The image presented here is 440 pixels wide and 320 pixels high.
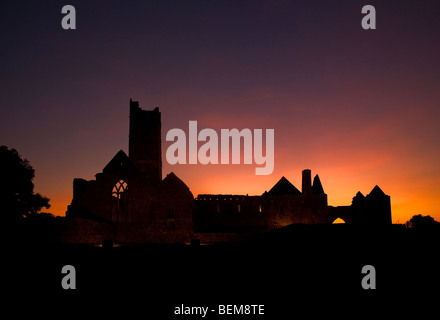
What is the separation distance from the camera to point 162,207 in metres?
46.0

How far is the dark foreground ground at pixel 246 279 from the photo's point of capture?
9789 millimetres

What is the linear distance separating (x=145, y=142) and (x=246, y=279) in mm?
49732

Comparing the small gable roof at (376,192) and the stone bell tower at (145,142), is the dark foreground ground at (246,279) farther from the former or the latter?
the small gable roof at (376,192)

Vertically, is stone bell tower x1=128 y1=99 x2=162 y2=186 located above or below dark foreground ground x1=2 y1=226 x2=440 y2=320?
above

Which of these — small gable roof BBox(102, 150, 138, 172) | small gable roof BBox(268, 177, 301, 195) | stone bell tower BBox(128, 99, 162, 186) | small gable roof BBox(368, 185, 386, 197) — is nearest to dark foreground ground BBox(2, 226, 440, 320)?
small gable roof BBox(102, 150, 138, 172)

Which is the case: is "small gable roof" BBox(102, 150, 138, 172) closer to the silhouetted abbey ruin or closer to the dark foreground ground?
the silhouetted abbey ruin

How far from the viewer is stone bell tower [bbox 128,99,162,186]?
5894 cm

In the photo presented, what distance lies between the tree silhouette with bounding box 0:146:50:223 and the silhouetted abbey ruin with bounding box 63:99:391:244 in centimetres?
391

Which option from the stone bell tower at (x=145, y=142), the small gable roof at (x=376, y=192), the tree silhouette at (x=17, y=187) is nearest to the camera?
the tree silhouette at (x=17, y=187)

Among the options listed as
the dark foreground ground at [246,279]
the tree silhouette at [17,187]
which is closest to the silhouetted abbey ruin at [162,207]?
the tree silhouette at [17,187]
